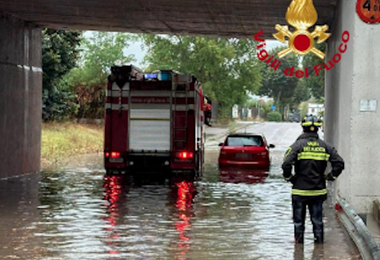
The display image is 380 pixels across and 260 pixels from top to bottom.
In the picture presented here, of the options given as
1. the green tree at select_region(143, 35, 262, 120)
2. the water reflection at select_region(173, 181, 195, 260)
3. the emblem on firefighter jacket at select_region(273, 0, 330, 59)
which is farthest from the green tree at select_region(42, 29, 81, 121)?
the emblem on firefighter jacket at select_region(273, 0, 330, 59)

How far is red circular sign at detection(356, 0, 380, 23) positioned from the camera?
12789 millimetres

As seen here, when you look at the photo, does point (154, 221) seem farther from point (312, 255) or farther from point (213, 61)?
point (213, 61)

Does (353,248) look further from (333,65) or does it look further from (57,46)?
(57,46)

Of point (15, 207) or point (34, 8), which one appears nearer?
point (15, 207)

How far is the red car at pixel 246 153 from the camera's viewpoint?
2495 cm

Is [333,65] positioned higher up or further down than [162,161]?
→ higher up

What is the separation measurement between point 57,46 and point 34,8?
18537 mm

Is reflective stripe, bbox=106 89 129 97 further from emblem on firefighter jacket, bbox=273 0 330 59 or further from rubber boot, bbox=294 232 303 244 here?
rubber boot, bbox=294 232 303 244

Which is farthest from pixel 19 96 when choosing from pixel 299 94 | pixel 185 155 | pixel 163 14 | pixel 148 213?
pixel 299 94

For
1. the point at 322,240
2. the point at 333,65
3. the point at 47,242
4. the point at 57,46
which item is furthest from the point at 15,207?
the point at 57,46

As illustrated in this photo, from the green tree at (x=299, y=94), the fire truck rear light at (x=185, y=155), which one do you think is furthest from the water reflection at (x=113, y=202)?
the green tree at (x=299, y=94)

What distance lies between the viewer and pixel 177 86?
814 inches

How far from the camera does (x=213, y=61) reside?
62.5 m

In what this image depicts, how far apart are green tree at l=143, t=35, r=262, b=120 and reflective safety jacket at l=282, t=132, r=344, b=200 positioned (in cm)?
5035
